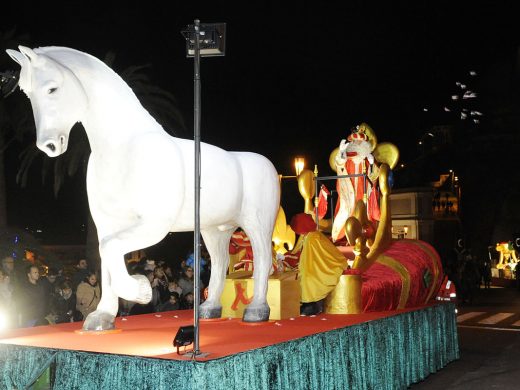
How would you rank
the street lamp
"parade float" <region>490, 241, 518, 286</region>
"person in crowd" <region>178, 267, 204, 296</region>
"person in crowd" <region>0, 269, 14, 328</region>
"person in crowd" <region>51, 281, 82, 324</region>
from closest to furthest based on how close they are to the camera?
1. the street lamp
2. "person in crowd" <region>0, 269, 14, 328</region>
3. "person in crowd" <region>51, 281, 82, 324</region>
4. "person in crowd" <region>178, 267, 204, 296</region>
5. "parade float" <region>490, 241, 518, 286</region>

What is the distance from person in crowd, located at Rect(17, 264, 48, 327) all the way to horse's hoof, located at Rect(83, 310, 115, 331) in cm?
243

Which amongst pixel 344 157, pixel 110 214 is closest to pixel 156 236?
pixel 110 214

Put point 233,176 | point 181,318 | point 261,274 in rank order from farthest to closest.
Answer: point 181,318 → point 261,274 → point 233,176

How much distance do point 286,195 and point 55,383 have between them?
17888mm

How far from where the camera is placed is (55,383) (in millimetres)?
→ 3828

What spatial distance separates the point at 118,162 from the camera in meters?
4.38

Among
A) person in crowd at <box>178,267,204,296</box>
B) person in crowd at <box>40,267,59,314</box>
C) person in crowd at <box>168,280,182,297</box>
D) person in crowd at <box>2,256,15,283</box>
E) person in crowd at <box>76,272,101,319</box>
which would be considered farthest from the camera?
person in crowd at <box>178,267,204,296</box>

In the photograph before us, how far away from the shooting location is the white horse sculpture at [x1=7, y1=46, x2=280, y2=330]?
13.5 feet

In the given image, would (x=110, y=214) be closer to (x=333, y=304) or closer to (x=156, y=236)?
(x=156, y=236)

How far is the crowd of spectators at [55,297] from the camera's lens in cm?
663

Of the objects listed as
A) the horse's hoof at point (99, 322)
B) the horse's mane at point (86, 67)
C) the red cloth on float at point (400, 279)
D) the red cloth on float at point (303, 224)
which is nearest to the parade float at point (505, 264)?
the red cloth on float at point (400, 279)

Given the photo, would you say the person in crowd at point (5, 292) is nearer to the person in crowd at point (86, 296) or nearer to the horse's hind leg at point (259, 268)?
the person in crowd at point (86, 296)

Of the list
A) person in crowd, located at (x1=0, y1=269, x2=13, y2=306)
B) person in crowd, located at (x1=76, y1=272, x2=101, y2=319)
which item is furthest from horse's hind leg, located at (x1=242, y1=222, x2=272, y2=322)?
person in crowd, located at (x1=76, y1=272, x2=101, y2=319)

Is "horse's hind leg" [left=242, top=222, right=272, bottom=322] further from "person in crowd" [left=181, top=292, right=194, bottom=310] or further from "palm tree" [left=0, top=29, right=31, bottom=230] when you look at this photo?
"palm tree" [left=0, top=29, right=31, bottom=230]
